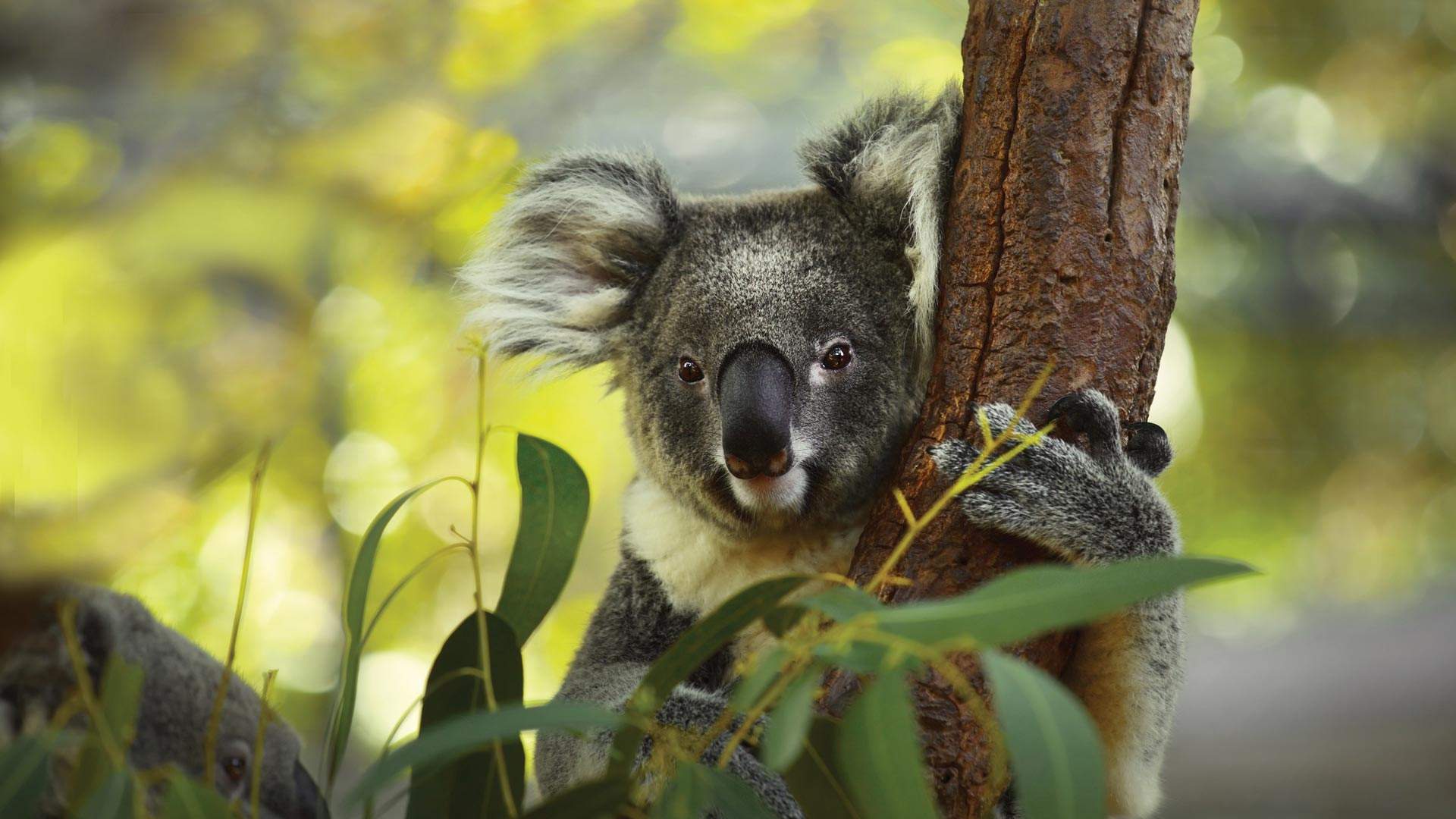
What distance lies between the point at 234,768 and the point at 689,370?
1.08 meters

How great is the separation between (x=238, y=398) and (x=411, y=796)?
3794 mm

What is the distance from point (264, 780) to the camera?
7.47 feet

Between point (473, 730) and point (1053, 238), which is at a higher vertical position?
point (1053, 238)

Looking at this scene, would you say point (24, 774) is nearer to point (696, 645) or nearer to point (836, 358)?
point (696, 645)

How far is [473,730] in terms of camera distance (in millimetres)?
1089

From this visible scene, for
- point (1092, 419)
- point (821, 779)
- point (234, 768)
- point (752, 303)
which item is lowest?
point (234, 768)

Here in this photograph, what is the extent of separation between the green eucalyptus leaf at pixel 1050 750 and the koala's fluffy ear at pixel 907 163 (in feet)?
3.49

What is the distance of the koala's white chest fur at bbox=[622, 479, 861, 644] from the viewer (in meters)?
2.23

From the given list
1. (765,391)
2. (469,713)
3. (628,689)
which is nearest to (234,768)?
(628,689)

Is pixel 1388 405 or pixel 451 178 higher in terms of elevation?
pixel 451 178

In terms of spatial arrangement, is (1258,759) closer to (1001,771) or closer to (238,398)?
(1001,771)

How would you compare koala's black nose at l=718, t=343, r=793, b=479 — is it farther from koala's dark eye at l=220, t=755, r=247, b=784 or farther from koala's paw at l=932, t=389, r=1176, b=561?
koala's dark eye at l=220, t=755, r=247, b=784

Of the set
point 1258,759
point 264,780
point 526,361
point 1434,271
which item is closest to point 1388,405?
point 1434,271

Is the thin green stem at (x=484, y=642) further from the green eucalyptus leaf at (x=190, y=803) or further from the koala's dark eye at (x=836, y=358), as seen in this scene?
the koala's dark eye at (x=836, y=358)
